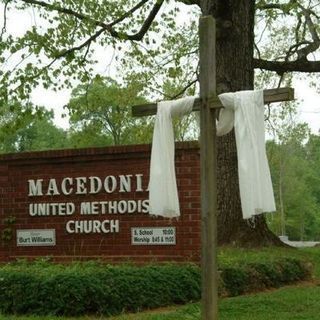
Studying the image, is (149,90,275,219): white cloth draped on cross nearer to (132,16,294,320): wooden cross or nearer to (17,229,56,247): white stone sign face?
(132,16,294,320): wooden cross

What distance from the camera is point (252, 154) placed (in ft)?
18.8

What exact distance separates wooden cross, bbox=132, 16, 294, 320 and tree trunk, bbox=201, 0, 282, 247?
839cm

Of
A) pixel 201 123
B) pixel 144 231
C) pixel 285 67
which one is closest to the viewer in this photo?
pixel 201 123

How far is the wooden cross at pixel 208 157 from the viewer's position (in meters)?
5.90

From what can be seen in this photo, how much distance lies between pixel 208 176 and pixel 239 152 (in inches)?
13.2

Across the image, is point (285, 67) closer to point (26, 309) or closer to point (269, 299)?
point (269, 299)

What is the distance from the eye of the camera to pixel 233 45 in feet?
49.9

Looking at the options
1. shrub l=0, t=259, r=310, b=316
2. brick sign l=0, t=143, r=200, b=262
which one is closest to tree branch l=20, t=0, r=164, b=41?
brick sign l=0, t=143, r=200, b=262

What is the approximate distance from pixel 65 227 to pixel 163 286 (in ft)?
8.94

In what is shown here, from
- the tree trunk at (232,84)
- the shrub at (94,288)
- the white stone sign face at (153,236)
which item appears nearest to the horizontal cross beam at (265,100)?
the shrub at (94,288)

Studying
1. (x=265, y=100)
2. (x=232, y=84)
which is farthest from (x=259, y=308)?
(x=232, y=84)

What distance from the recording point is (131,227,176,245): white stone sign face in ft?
35.3

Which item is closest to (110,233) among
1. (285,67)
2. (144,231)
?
(144,231)

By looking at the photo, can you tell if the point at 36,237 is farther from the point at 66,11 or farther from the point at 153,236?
the point at 66,11
